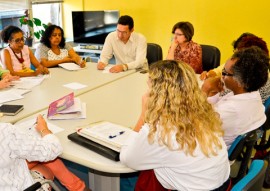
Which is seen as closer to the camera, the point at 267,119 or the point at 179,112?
the point at 179,112

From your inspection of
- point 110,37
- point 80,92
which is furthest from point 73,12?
point 80,92

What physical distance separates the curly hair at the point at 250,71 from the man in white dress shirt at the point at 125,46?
171 cm

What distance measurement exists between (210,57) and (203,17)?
119 centimetres

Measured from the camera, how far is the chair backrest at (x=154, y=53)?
12.0ft

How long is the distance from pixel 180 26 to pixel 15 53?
5.88 ft

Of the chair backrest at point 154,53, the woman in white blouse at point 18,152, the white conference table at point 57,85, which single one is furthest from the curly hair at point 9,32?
the woman in white blouse at point 18,152

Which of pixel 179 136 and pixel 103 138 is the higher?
pixel 179 136

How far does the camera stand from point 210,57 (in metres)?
3.28

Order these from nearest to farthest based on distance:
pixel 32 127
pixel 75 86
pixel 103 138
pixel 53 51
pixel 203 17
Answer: pixel 103 138, pixel 32 127, pixel 75 86, pixel 53 51, pixel 203 17

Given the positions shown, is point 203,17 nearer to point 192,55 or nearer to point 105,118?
point 192,55

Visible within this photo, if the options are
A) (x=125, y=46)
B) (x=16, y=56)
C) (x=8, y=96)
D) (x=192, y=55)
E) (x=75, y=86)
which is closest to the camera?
(x=8, y=96)

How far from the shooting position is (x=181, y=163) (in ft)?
3.94

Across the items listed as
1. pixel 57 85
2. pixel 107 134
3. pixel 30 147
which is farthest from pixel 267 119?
pixel 57 85

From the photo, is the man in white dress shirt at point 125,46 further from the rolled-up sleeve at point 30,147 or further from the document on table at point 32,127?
the rolled-up sleeve at point 30,147
